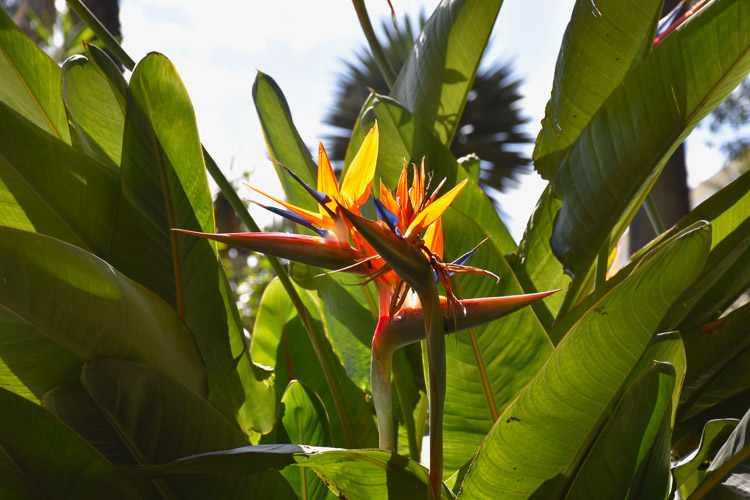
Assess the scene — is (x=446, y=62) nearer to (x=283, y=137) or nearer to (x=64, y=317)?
(x=283, y=137)

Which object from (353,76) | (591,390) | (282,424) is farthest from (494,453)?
(353,76)

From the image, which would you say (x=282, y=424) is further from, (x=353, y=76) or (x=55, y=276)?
(x=353, y=76)

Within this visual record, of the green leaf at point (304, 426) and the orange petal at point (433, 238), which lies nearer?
the orange petal at point (433, 238)

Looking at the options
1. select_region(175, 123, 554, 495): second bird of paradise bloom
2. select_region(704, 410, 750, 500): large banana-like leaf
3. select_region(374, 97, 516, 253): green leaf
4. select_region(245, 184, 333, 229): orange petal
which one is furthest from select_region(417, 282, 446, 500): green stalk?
select_region(374, 97, 516, 253): green leaf

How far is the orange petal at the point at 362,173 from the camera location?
43 centimetres

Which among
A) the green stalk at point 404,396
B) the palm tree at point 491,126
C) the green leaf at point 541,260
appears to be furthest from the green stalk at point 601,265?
the palm tree at point 491,126

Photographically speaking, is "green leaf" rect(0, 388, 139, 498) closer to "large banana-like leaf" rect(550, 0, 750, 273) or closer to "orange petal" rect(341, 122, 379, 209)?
"orange petal" rect(341, 122, 379, 209)

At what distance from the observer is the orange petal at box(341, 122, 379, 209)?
0.43m

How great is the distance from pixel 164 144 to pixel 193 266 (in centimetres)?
12

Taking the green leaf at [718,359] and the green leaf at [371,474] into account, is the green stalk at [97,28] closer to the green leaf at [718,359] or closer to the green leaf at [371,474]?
the green leaf at [371,474]

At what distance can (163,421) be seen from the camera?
1.54ft

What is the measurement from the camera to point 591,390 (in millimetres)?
435

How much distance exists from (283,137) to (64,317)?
410 millimetres

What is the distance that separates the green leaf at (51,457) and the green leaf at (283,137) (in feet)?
1.37
